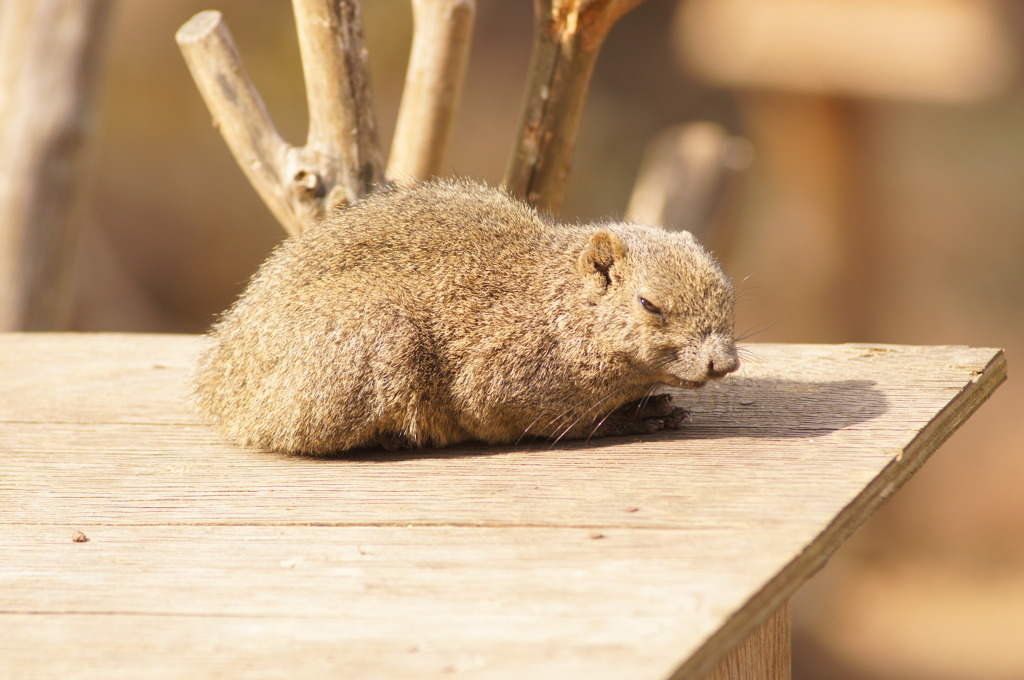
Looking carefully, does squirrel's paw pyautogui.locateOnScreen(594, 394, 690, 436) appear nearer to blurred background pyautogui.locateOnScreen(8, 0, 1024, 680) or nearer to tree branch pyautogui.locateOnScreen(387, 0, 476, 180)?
tree branch pyautogui.locateOnScreen(387, 0, 476, 180)

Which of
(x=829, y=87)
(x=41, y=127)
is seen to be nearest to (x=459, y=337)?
(x=41, y=127)

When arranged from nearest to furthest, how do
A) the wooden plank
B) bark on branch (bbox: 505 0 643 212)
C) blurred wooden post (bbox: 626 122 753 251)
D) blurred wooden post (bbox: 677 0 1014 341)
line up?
the wooden plank, bark on branch (bbox: 505 0 643 212), blurred wooden post (bbox: 626 122 753 251), blurred wooden post (bbox: 677 0 1014 341)

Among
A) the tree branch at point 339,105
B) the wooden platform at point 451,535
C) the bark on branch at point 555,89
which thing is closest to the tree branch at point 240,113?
the tree branch at point 339,105

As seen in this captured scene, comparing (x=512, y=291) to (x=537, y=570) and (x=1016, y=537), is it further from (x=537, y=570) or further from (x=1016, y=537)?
(x=1016, y=537)

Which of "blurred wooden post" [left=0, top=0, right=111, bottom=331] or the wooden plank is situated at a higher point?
the wooden plank

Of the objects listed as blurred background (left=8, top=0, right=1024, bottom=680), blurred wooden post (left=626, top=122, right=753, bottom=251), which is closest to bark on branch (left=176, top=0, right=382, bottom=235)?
blurred background (left=8, top=0, right=1024, bottom=680)

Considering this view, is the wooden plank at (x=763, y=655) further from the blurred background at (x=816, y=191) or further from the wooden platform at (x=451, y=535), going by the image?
the blurred background at (x=816, y=191)

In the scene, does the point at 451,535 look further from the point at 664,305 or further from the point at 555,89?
Result: the point at 555,89
